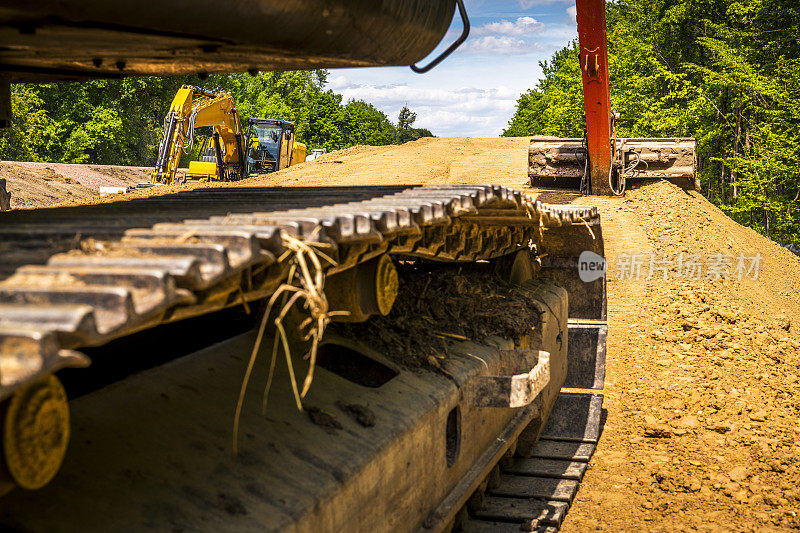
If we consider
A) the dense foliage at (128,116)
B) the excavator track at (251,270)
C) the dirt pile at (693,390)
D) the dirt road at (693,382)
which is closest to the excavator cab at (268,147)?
the dense foliage at (128,116)

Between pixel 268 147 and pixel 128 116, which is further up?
pixel 128 116

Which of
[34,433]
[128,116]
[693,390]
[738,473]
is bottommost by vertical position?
[738,473]

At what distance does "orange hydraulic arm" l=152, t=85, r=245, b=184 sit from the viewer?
2000 cm

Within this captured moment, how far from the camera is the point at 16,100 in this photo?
39.2 meters

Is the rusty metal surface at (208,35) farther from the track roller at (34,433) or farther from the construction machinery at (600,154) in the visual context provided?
the construction machinery at (600,154)

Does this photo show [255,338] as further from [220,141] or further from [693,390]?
[220,141]

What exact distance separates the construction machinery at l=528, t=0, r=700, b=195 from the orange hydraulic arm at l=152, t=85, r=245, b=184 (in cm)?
882

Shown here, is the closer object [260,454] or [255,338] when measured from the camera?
[260,454]

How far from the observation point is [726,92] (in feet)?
84.0

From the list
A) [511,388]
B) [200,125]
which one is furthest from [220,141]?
[511,388]

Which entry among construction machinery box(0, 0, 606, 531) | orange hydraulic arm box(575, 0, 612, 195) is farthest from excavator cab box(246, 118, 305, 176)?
construction machinery box(0, 0, 606, 531)

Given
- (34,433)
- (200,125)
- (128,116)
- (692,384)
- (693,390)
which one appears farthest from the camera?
(128,116)

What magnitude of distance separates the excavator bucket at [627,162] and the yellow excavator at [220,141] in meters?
8.72

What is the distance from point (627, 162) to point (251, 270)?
16805 millimetres
